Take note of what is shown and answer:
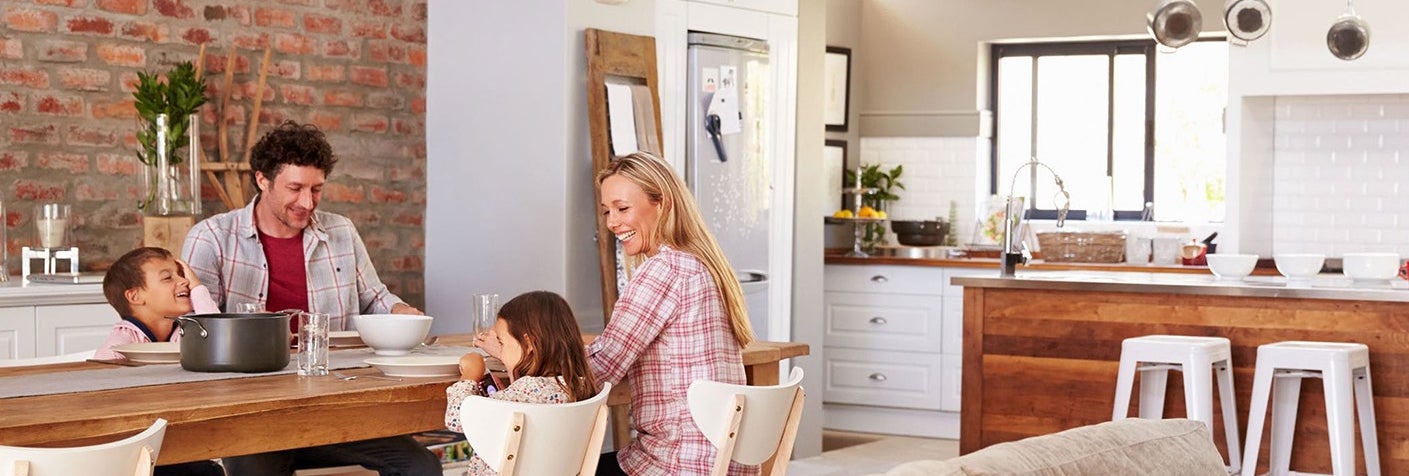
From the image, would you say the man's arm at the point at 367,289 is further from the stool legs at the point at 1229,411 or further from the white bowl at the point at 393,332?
the stool legs at the point at 1229,411

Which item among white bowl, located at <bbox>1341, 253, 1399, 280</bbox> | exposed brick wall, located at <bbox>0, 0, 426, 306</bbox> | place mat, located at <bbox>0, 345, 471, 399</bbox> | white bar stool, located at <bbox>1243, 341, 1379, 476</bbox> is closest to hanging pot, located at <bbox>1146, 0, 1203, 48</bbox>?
white bowl, located at <bbox>1341, 253, 1399, 280</bbox>

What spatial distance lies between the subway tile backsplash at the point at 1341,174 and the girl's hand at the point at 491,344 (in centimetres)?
503

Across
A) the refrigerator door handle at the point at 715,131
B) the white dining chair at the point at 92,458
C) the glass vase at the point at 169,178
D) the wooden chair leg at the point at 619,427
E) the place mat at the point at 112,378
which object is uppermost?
the refrigerator door handle at the point at 715,131

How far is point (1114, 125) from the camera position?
7961 millimetres

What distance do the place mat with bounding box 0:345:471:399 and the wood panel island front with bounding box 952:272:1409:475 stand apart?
9.11 feet

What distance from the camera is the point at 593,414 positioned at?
2902mm

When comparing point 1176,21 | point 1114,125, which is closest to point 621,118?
point 1176,21

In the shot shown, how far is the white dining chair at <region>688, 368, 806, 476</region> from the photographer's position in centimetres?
303

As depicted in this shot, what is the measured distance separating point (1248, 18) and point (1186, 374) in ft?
5.82

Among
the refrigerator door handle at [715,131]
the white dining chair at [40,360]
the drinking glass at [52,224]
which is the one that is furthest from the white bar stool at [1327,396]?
the drinking glass at [52,224]

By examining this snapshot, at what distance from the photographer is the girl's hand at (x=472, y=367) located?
9.95ft

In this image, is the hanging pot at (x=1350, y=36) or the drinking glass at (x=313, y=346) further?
the hanging pot at (x=1350, y=36)

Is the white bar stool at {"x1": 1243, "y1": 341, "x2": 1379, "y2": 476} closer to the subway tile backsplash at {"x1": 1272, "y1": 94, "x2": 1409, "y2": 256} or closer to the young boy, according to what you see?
the subway tile backsplash at {"x1": 1272, "y1": 94, "x2": 1409, "y2": 256}

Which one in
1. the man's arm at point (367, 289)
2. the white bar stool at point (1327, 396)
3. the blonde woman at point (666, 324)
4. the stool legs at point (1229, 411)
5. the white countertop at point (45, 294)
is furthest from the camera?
the stool legs at point (1229, 411)
